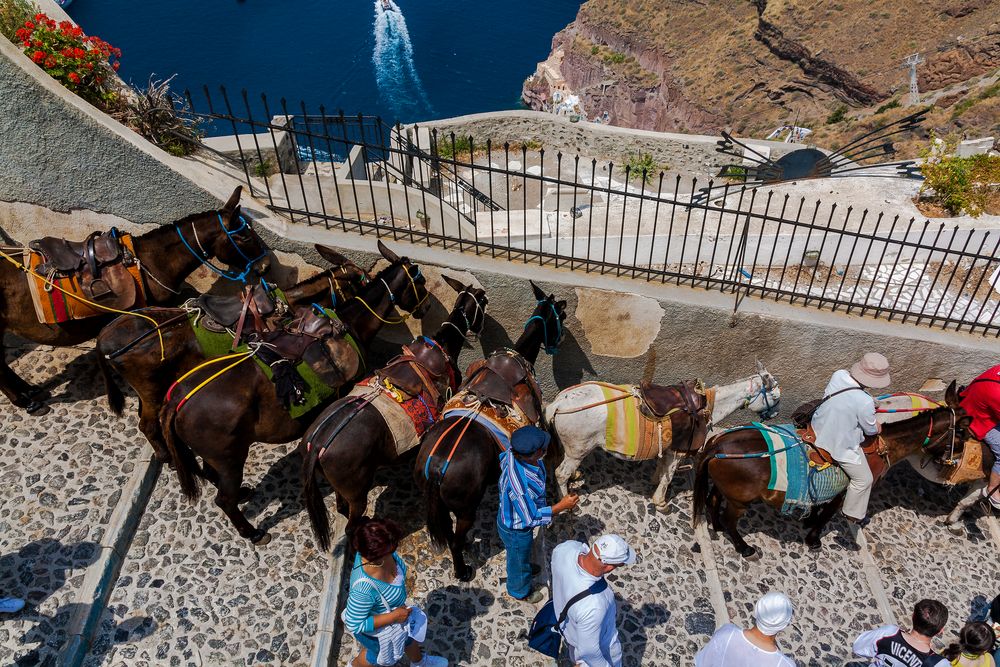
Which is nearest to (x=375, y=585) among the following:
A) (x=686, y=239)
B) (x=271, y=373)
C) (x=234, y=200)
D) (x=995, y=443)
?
(x=271, y=373)

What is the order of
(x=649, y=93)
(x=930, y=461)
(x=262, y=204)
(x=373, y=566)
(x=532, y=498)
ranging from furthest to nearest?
(x=649, y=93), (x=262, y=204), (x=930, y=461), (x=532, y=498), (x=373, y=566)

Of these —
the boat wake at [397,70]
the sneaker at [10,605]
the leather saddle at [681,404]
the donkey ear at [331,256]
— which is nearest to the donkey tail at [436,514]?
the leather saddle at [681,404]

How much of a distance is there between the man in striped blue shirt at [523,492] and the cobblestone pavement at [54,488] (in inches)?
144

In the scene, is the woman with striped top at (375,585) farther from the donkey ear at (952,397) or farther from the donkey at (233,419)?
the donkey ear at (952,397)

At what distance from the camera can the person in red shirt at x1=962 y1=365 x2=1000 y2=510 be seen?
6234 mm

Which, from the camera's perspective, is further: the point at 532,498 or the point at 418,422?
the point at 418,422

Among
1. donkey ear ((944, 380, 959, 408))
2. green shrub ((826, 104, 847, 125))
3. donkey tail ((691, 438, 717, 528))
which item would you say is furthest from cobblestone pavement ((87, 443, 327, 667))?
green shrub ((826, 104, 847, 125))

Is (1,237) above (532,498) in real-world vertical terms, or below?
above

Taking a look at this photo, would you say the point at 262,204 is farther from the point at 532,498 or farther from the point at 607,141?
the point at 607,141

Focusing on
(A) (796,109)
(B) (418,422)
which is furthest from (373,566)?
(A) (796,109)

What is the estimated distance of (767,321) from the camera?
6945mm

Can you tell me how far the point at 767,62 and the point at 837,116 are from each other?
34.5 ft

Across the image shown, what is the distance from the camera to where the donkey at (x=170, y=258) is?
644 centimetres

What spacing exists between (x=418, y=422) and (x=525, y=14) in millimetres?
83486
